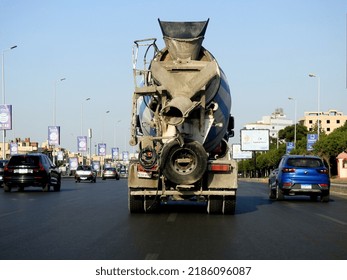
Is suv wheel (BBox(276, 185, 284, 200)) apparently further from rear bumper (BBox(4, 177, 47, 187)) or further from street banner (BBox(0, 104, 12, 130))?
street banner (BBox(0, 104, 12, 130))

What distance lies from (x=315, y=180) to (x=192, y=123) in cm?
1021

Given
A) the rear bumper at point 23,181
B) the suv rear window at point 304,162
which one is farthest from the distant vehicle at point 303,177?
the rear bumper at point 23,181

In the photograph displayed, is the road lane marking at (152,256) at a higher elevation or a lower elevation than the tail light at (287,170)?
lower

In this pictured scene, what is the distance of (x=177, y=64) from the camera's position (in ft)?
58.5

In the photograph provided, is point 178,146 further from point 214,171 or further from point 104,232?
point 104,232

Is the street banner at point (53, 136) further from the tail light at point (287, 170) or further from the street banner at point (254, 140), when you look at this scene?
the tail light at point (287, 170)

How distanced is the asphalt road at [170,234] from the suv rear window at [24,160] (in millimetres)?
13155

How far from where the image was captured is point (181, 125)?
17.7m

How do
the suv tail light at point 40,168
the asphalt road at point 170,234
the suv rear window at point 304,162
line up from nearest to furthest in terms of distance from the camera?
the asphalt road at point 170,234
the suv rear window at point 304,162
the suv tail light at point 40,168

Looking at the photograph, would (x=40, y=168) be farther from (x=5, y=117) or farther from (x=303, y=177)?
(x=5, y=117)

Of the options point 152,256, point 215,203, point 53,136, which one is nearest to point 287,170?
point 215,203

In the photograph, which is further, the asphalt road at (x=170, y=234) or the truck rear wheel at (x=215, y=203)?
the truck rear wheel at (x=215, y=203)

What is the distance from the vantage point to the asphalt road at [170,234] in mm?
10750

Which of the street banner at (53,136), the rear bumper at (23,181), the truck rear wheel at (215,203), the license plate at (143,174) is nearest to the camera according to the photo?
the license plate at (143,174)
